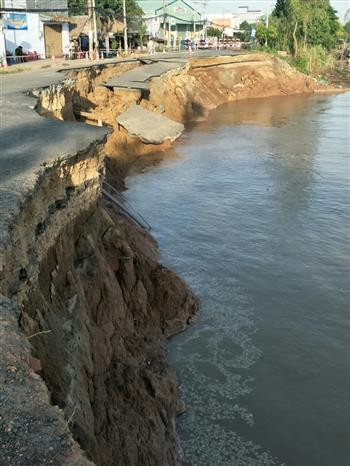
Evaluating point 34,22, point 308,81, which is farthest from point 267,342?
point 308,81

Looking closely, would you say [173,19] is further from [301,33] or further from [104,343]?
[104,343]

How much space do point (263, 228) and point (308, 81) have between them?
43972mm

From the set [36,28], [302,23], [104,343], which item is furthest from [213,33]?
[104,343]

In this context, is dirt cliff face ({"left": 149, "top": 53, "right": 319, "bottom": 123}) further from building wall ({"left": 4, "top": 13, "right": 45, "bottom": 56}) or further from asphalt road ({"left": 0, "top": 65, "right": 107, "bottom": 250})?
asphalt road ({"left": 0, "top": 65, "right": 107, "bottom": 250})

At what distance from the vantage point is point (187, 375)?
34.0 ft

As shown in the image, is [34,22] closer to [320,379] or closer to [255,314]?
[255,314]

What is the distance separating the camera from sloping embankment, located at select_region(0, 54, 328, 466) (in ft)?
12.3

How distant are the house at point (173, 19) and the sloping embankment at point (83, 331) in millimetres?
62075

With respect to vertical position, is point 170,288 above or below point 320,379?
above

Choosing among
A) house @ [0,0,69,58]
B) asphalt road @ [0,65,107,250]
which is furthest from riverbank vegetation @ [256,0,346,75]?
asphalt road @ [0,65,107,250]

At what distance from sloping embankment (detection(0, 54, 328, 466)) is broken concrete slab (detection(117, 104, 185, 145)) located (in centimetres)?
1174

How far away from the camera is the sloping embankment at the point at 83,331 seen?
3.75 metres

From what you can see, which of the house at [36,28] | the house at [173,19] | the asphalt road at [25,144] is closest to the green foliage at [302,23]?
the house at [173,19]

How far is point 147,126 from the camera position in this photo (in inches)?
1037
